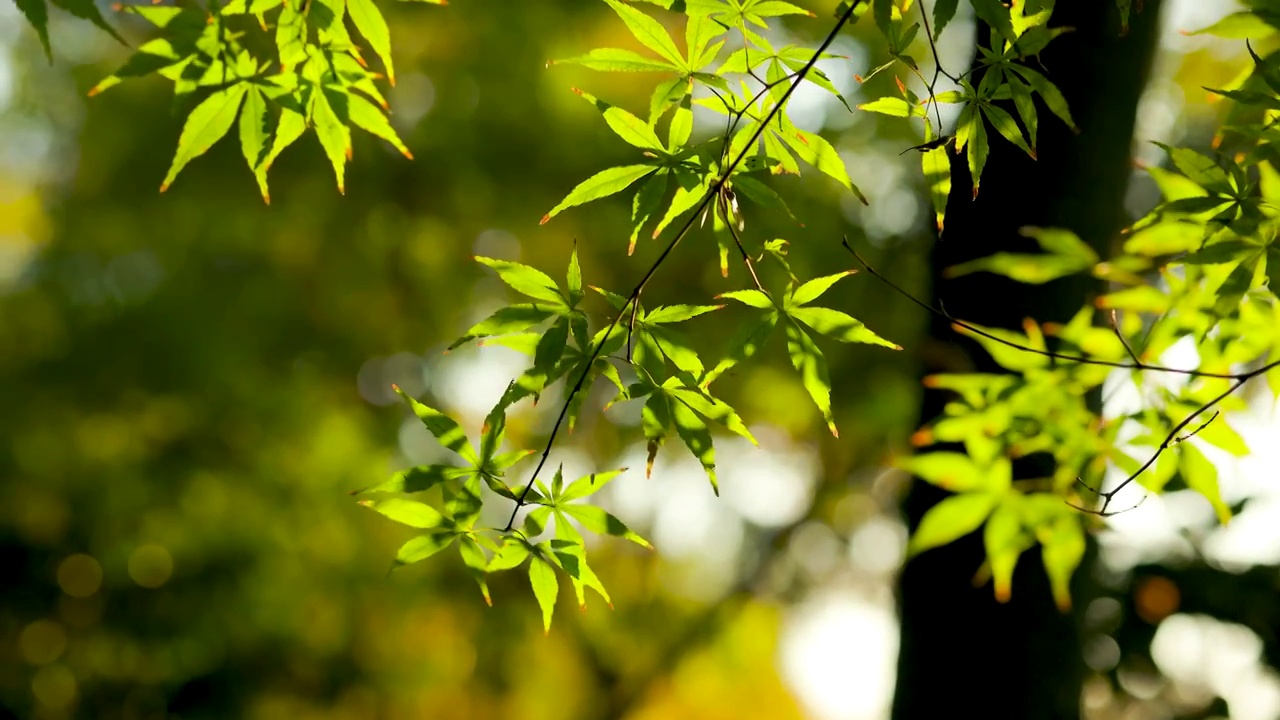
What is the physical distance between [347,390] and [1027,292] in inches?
170

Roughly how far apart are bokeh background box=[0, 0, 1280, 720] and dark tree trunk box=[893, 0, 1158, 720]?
2323 mm

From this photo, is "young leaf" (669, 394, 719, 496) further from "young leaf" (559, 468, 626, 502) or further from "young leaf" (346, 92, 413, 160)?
"young leaf" (346, 92, 413, 160)

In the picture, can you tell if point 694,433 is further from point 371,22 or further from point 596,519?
point 371,22

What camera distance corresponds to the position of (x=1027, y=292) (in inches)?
69.8

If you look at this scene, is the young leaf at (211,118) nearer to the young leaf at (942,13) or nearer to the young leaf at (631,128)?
the young leaf at (631,128)

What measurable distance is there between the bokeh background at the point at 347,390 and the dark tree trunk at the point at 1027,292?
2.32 meters

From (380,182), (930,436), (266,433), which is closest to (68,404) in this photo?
(266,433)

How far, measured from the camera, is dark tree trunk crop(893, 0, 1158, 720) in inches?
68.9

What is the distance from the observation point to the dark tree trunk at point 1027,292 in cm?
175

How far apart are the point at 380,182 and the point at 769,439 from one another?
2.81 metres

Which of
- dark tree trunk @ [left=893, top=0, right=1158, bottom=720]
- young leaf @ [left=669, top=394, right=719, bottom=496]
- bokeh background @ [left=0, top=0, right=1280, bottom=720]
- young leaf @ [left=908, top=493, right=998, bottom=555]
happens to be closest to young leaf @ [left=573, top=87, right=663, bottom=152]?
young leaf @ [left=669, top=394, right=719, bottom=496]

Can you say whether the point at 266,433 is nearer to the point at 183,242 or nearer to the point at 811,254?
the point at 183,242

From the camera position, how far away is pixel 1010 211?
5.68 feet

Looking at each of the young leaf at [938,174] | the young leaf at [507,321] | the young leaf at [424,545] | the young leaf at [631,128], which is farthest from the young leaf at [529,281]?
the young leaf at [938,174]
